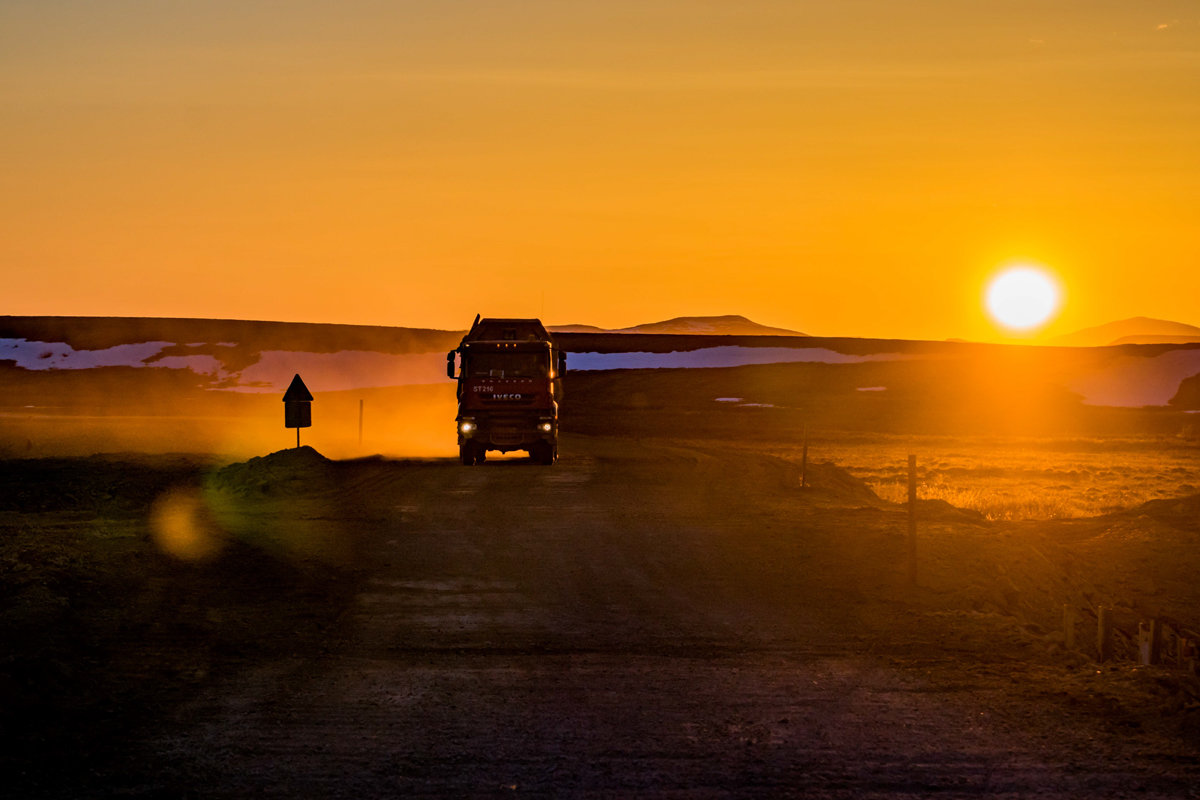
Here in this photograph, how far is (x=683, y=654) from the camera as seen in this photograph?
10.6m

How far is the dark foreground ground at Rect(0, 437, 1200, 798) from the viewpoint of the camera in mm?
7156

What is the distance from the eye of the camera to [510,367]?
34.3m

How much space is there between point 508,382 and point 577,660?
24.3 meters

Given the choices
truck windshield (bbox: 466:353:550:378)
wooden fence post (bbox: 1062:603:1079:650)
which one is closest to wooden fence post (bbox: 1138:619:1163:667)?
wooden fence post (bbox: 1062:603:1079:650)

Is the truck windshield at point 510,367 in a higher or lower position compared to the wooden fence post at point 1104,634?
higher

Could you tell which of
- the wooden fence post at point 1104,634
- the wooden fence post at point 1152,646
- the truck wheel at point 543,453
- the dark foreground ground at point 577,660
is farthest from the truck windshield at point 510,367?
the wooden fence post at point 1152,646

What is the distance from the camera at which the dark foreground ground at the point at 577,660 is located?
23.5 ft

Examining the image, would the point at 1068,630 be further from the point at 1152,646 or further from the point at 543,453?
the point at 543,453

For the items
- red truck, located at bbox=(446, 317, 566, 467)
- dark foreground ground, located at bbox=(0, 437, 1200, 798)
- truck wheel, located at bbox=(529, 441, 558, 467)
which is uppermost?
red truck, located at bbox=(446, 317, 566, 467)

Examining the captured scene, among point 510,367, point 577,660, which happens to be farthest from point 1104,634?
point 510,367


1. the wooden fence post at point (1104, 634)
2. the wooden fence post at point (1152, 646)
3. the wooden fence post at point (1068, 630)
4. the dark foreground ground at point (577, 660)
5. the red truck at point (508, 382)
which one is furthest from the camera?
the red truck at point (508, 382)

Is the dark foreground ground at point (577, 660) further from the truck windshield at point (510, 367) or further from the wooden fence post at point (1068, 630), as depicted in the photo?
the truck windshield at point (510, 367)

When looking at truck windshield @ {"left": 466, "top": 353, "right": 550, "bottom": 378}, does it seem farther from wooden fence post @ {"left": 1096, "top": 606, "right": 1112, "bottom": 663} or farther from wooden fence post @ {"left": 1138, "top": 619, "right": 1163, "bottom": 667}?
wooden fence post @ {"left": 1138, "top": 619, "right": 1163, "bottom": 667}

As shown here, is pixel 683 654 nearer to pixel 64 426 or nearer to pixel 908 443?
pixel 908 443
